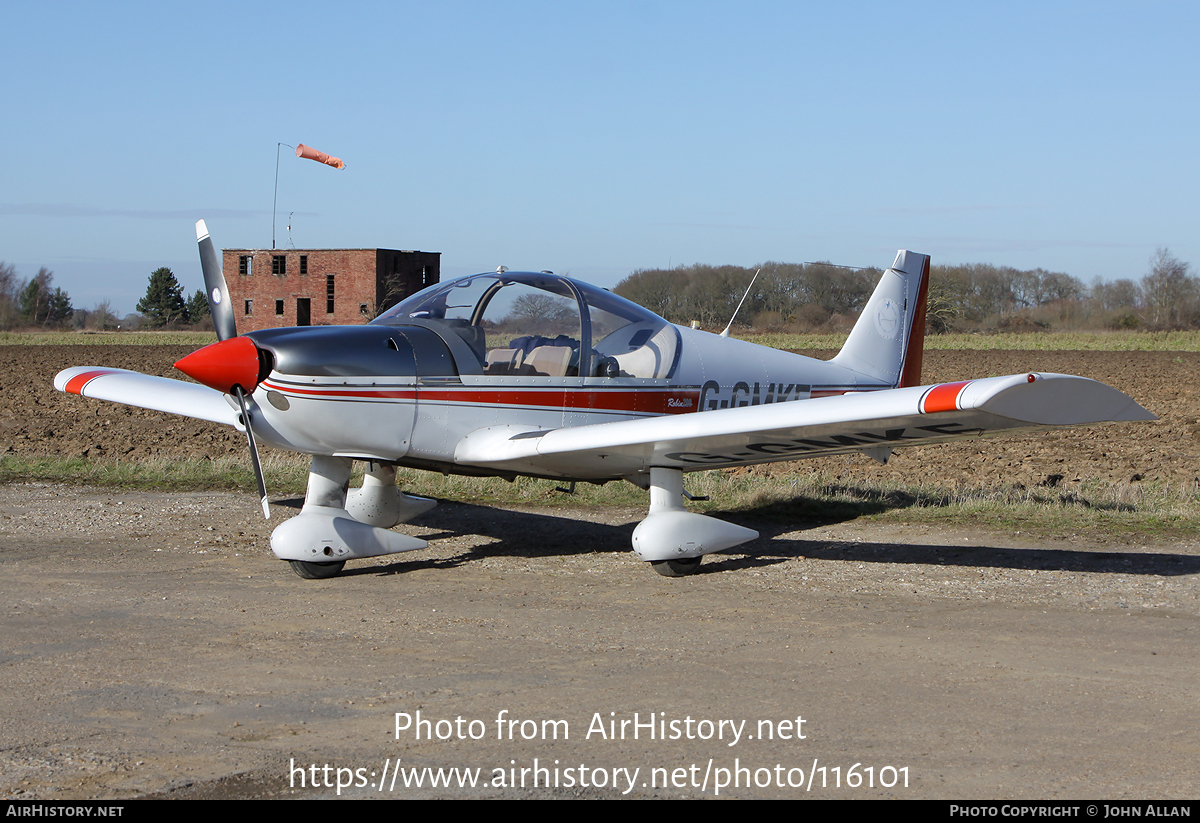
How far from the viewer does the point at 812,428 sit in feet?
21.3

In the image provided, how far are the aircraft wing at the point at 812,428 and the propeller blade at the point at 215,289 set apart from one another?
1836 millimetres

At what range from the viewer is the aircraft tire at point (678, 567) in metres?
7.36

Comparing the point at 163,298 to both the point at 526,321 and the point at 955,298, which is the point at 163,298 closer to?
the point at 955,298

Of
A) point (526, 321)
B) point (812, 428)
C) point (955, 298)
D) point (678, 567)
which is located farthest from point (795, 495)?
point (955, 298)

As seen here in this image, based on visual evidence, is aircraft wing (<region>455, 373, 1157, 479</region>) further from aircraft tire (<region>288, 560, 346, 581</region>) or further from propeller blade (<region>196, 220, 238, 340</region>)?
propeller blade (<region>196, 220, 238, 340</region>)

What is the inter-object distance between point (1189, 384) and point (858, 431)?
2261cm

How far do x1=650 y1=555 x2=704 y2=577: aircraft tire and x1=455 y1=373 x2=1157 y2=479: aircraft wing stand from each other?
694 millimetres

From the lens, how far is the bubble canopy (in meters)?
7.66

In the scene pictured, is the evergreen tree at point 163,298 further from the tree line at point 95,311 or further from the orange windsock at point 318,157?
the orange windsock at point 318,157

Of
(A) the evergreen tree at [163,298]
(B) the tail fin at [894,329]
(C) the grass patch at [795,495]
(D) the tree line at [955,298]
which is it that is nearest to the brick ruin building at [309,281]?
(D) the tree line at [955,298]

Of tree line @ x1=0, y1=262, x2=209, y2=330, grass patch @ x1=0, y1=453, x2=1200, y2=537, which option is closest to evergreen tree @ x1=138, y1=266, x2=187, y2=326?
tree line @ x1=0, y1=262, x2=209, y2=330

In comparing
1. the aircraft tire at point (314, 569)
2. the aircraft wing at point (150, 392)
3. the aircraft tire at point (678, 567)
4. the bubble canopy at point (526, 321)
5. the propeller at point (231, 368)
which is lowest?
the aircraft tire at point (314, 569)

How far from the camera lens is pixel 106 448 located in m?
14.5
